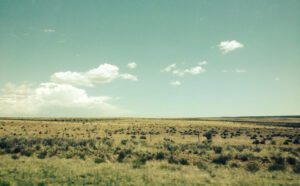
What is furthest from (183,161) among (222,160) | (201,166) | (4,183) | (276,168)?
(4,183)

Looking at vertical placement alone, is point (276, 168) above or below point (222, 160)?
below

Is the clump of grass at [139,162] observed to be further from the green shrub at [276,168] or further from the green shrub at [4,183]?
the green shrub at [276,168]

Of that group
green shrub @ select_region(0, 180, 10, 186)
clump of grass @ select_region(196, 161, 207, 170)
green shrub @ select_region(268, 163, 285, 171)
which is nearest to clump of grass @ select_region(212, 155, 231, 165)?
clump of grass @ select_region(196, 161, 207, 170)

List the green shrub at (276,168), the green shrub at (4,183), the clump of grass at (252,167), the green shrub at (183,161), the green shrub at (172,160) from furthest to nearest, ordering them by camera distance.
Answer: the green shrub at (172,160) → the green shrub at (183,161) → the green shrub at (276,168) → the clump of grass at (252,167) → the green shrub at (4,183)

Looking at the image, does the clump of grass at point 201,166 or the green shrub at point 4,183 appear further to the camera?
the clump of grass at point 201,166

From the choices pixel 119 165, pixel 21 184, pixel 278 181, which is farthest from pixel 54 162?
pixel 278 181

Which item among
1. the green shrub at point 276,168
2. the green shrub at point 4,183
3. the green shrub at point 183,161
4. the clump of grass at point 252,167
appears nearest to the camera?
the green shrub at point 4,183

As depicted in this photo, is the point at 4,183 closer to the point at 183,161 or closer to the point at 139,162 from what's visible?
the point at 139,162

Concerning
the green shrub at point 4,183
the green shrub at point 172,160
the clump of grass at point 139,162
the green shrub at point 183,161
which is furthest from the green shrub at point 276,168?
the green shrub at point 4,183

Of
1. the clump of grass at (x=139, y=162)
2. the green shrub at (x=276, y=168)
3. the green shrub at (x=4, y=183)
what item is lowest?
the green shrub at (x=276, y=168)

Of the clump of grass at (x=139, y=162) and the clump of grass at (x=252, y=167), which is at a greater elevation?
the clump of grass at (x=139, y=162)

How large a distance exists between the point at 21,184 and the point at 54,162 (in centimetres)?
565

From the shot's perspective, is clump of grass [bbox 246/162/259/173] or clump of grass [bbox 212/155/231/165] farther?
clump of grass [bbox 212/155/231/165]

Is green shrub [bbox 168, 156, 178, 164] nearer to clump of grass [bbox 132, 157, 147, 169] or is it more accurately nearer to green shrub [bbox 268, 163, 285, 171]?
clump of grass [bbox 132, 157, 147, 169]
